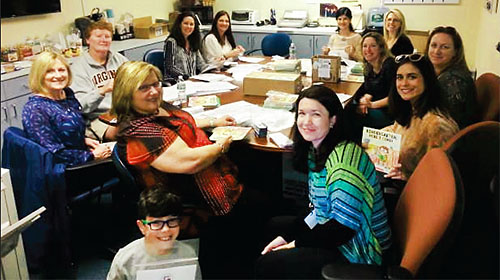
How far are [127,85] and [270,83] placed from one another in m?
1.26

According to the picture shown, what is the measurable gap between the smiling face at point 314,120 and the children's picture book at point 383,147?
53 centimetres

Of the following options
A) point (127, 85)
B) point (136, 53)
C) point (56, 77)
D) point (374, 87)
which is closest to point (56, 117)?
point (56, 77)

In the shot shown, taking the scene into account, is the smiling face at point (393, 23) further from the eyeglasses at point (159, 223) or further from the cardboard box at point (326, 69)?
the eyeglasses at point (159, 223)

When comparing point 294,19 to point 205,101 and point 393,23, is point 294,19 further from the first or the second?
point 205,101

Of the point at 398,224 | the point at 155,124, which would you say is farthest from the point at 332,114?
the point at 155,124

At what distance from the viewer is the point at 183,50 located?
3.87m

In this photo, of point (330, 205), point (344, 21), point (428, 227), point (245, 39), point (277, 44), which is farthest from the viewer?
point (245, 39)

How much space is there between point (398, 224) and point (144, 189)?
107 centimetres

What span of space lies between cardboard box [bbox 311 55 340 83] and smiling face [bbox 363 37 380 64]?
0.68 ft

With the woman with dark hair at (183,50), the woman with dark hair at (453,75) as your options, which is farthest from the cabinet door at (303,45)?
the woman with dark hair at (453,75)

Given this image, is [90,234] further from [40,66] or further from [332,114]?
[332,114]

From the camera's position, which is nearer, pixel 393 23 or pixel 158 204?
pixel 158 204

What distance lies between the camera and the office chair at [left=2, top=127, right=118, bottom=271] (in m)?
2.06

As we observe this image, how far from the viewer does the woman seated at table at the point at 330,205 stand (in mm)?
1497
